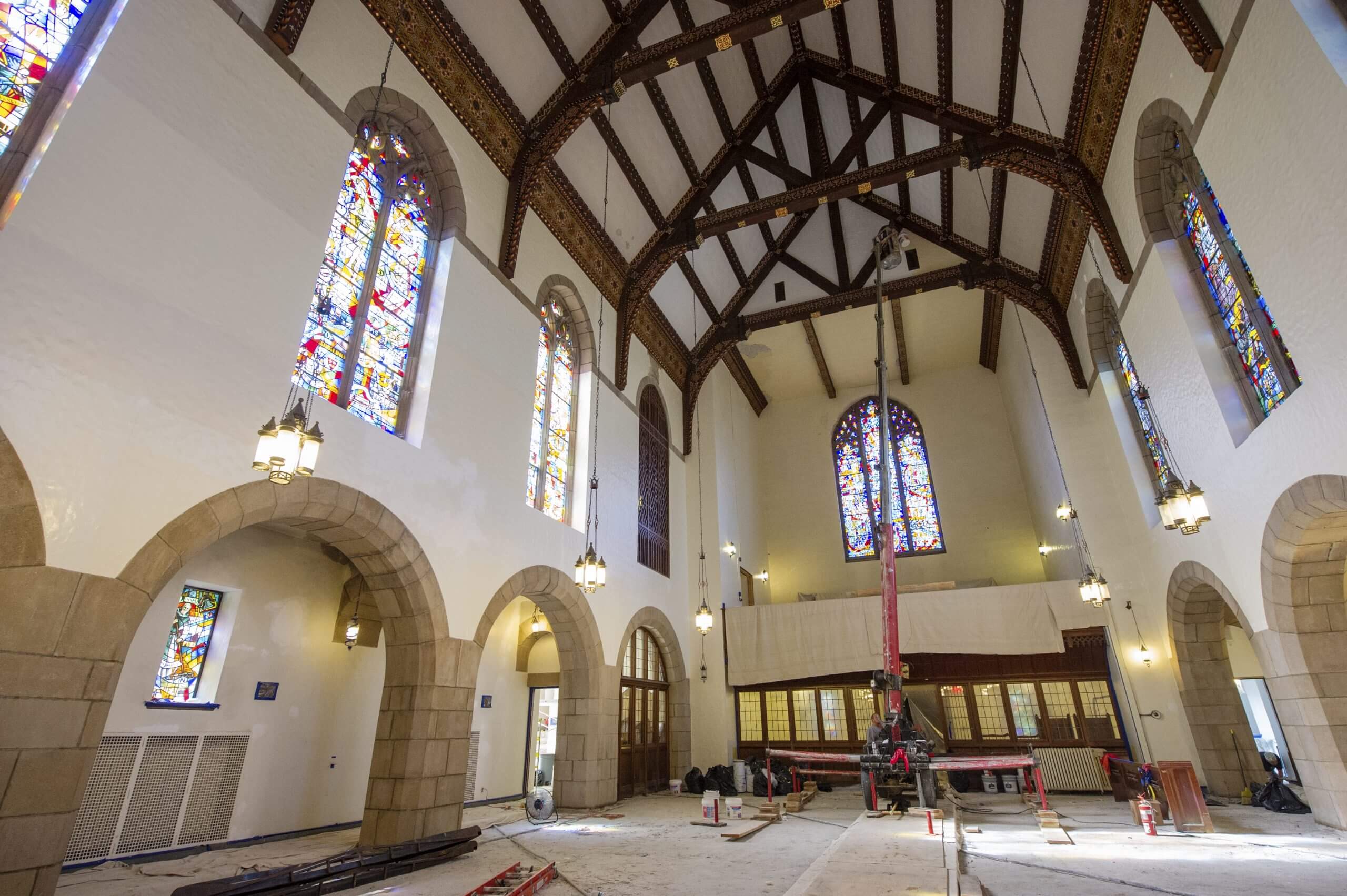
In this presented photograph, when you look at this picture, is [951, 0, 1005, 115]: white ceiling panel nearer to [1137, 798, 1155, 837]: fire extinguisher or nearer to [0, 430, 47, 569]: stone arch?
[1137, 798, 1155, 837]: fire extinguisher

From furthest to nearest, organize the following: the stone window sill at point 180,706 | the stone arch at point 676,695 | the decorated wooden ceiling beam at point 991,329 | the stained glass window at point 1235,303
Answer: the decorated wooden ceiling beam at point 991,329, the stone arch at point 676,695, the stone window sill at point 180,706, the stained glass window at point 1235,303

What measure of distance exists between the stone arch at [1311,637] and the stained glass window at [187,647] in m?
10.0

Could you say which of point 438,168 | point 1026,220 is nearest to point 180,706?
point 438,168

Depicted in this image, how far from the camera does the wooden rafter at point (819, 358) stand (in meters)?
15.1

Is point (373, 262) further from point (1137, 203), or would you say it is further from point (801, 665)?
point (801, 665)

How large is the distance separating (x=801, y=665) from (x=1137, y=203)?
824cm

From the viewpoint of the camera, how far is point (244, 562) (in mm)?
6879

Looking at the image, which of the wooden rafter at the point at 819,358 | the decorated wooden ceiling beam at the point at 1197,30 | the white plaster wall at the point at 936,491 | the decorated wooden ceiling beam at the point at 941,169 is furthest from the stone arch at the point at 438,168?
the white plaster wall at the point at 936,491

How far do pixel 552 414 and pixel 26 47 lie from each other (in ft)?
19.2

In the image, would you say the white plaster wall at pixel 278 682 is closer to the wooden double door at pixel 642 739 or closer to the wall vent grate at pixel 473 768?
the wall vent grate at pixel 473 768

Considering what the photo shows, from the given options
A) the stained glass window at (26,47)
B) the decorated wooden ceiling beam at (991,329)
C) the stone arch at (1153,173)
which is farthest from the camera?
the decorated wooden ceiling beam at (991,329)

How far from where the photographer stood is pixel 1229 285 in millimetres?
6328

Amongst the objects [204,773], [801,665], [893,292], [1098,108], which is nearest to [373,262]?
[204,773]

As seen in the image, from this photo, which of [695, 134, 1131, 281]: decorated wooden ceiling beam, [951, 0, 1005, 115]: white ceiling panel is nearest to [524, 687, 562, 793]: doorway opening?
[695, 134, 1131, 281]: decorated wooden ceiling beam
